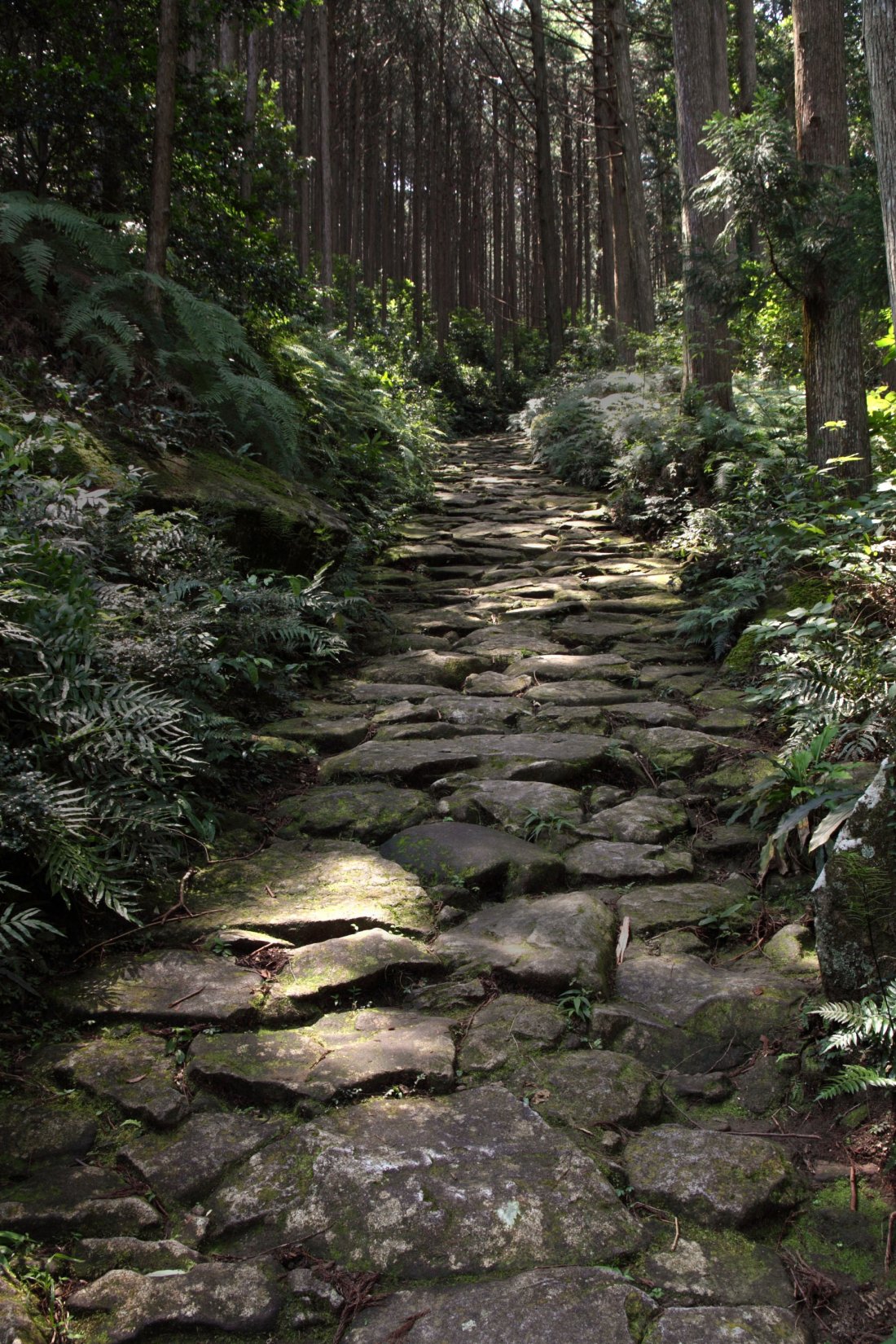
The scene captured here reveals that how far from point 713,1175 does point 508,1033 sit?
0.68 metres

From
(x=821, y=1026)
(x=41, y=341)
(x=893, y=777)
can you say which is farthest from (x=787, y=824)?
(x=41, y=341)

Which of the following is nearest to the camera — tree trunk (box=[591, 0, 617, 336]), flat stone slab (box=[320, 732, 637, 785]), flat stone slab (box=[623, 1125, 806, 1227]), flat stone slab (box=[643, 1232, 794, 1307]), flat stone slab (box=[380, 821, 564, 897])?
flat stone slab (box=[643, 1232, 794, 1307])

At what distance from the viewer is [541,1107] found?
7.66 ft

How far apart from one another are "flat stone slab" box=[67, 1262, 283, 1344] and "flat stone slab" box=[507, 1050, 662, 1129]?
80cm

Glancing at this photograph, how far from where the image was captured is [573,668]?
237 inches

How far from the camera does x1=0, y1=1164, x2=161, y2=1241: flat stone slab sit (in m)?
1.89

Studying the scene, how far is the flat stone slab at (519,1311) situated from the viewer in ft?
5.58

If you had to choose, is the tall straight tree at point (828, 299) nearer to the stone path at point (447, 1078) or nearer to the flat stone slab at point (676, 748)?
the flat stone slab at point (676, 748)

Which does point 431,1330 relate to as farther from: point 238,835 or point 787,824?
point 238,835

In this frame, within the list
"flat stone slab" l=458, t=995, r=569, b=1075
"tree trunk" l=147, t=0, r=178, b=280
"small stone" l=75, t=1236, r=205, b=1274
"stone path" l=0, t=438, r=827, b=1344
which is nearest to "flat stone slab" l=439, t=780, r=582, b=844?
"stone path" l=0, t=438, r=827, b=1344

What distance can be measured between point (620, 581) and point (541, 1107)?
6.12 metres

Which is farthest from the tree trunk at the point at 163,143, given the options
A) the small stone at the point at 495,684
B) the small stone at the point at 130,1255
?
the small stone at the point at 130,1255

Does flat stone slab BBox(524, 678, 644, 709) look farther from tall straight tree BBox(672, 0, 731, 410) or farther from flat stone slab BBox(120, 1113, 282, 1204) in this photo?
tall straight tree BBox(672, 0, 731, 410)

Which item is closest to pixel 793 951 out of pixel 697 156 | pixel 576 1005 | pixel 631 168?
pixel 576 1005
